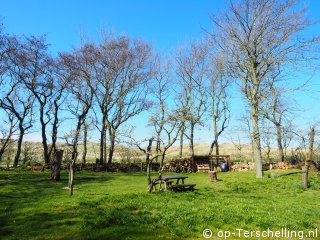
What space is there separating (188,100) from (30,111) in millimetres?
21603

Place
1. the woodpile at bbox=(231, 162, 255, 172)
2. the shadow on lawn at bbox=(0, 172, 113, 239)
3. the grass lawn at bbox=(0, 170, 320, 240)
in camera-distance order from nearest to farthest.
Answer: the grass lawn at bbox=(0, 170, 320, 240)
the shadow on lawn at bbox=(0, 172, 113, 239)
the woodpile at bbox=(231, 162, 255, 172)

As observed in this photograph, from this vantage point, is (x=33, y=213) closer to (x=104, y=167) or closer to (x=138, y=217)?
(x=138, y=217)

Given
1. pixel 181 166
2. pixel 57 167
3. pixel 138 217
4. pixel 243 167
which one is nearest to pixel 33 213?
pixel 138 217

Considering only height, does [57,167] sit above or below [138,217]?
above

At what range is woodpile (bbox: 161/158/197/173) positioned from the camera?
35550 mm

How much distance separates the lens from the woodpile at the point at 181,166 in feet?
117

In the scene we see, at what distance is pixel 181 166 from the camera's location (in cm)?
3588

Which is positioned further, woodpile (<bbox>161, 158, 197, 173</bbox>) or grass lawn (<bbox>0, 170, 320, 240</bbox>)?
woodpile (<bbox>161, 158, 197, 173</bbox>)

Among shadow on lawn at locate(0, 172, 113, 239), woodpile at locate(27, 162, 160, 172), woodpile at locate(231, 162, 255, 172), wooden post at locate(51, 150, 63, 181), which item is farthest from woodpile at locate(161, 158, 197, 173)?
shadow on lawn at locate(0, 172, 113, 239)

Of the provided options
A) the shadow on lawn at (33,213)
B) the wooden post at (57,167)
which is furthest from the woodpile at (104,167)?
the shadow on lawn at (33,213)

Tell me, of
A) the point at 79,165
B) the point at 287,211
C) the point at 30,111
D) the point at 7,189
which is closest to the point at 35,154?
the point at 30,111

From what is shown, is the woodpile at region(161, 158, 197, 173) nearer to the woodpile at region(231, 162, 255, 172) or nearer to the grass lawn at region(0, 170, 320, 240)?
the woodpile at region(231, 162, 255, 172)

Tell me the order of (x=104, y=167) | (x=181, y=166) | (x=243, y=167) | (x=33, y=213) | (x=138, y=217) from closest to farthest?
(x=138, y=217)
(x=33, y=213)
(x=104, y=167)
(x=181, y=166)
(x=243, y=167)

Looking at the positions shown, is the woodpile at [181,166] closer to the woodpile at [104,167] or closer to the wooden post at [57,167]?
the woodpile at [104,167]
